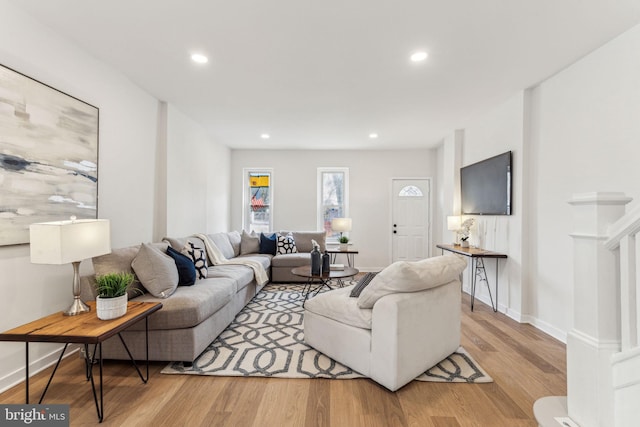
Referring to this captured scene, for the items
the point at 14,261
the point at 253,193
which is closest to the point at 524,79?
the point at 14,261

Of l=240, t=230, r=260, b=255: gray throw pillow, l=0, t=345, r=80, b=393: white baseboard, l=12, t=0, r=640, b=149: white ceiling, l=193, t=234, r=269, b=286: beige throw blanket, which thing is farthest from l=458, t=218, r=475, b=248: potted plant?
l=0, t=345, r=80, b=393: white baseboard

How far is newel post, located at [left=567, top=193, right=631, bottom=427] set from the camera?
44.1 inches

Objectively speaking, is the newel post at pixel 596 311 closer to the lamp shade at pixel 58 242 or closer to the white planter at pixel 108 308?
the white planter at pixel 108 308

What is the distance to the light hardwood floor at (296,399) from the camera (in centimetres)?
170

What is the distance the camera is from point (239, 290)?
3.41 m

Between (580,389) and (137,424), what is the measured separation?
7.29 ft

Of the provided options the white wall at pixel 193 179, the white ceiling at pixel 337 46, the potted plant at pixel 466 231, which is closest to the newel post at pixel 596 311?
the white ceiling at pixel 337 46

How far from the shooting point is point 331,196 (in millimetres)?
6469

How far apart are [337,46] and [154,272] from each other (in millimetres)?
2490

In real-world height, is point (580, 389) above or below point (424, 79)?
below

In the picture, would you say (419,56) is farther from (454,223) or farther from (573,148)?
(454,223)

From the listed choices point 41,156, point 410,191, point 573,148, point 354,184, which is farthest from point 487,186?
point 41,156

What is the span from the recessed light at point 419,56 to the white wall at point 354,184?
3709mm

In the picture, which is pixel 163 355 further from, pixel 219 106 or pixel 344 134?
pixel 344 134
